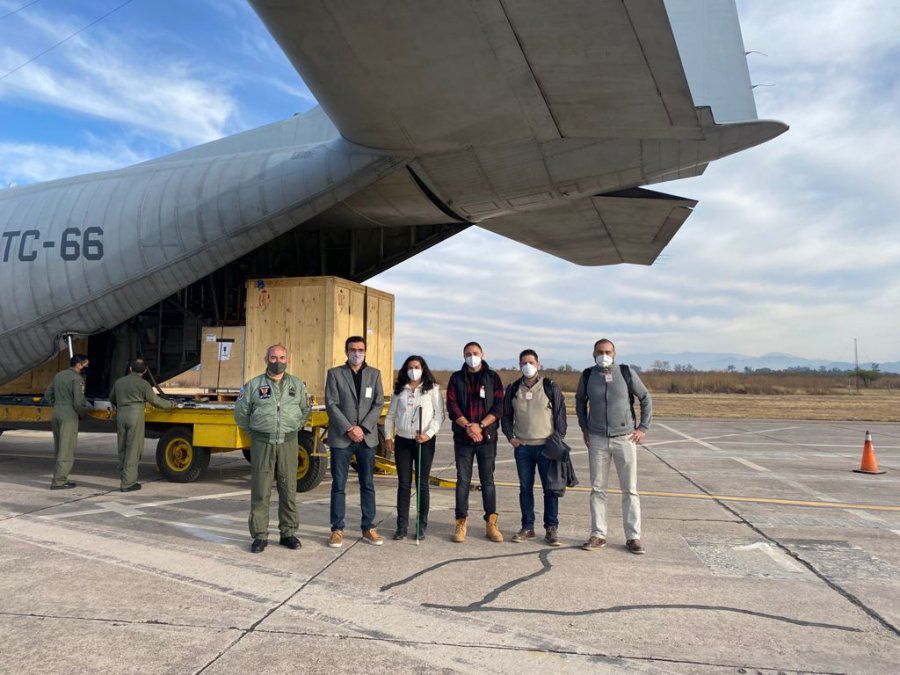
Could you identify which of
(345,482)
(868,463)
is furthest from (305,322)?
(868,463)

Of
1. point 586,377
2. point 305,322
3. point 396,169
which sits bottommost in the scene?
point 586,377

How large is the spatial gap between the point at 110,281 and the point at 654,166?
7.81m

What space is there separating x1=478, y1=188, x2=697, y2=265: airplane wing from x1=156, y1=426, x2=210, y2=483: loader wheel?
18.5 feet

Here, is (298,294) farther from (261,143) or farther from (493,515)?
(493,515)

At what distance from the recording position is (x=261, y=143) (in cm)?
998

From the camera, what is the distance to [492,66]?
5.73m

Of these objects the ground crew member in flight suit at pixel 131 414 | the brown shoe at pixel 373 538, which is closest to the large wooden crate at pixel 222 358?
the ground crew member in flight suit at pixel 131 414

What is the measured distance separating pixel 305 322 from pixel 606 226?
4.93m

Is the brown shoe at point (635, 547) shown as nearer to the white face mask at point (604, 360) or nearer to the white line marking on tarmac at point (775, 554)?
the white line marking on tarmac at point (775, 554)

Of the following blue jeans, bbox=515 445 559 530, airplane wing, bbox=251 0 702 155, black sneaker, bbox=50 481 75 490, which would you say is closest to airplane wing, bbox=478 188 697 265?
airplane wing, bbox=251 0 702 155

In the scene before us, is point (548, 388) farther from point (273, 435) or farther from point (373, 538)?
point (273, 435)

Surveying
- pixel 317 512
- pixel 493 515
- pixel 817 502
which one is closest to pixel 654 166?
pixel 493 515

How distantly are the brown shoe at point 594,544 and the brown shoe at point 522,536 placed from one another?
0.55 m

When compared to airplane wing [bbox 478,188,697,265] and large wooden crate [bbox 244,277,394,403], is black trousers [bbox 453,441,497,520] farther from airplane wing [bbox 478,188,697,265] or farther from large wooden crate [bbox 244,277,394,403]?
airplane wing [bbox 478,188,697,265]
